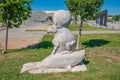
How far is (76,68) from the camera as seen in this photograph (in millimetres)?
10391

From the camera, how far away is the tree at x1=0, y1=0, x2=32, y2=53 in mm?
17016

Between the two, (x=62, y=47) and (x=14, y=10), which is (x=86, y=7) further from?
(x=62, y=47)

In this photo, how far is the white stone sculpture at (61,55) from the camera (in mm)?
10352

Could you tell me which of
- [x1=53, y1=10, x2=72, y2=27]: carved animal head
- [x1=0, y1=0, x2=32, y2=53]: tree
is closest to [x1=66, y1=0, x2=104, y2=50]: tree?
[x1=0, y1=0, x2=32, y2=53]: tree

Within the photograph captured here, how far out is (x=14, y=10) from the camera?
1730 centimetres

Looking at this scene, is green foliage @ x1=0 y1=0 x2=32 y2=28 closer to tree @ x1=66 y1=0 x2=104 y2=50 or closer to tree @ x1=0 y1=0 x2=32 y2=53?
tree @ x1=0 y1=0 x2=32 y2=53

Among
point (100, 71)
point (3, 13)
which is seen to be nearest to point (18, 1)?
point (3, 13)

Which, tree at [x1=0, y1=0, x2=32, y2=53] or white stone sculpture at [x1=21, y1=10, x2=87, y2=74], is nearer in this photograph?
white stone sculpture at [x1=21, y1=10, x2=87, y2=74]

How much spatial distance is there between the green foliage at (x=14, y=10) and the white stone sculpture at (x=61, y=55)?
7.18 metres

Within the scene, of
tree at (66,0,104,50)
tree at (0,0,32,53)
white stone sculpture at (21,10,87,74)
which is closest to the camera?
white stone sculpture at (21,10,87,74)

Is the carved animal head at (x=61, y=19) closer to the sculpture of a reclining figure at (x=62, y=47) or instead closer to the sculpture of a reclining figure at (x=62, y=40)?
the sculpture of a reclining figure at (x=62, y=47)

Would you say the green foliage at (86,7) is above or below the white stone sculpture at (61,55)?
above

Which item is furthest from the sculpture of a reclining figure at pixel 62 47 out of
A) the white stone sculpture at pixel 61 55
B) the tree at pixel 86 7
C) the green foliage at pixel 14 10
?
the tree at pixel 86 7

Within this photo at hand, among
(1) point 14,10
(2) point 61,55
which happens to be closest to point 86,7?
(1) point 14,10
